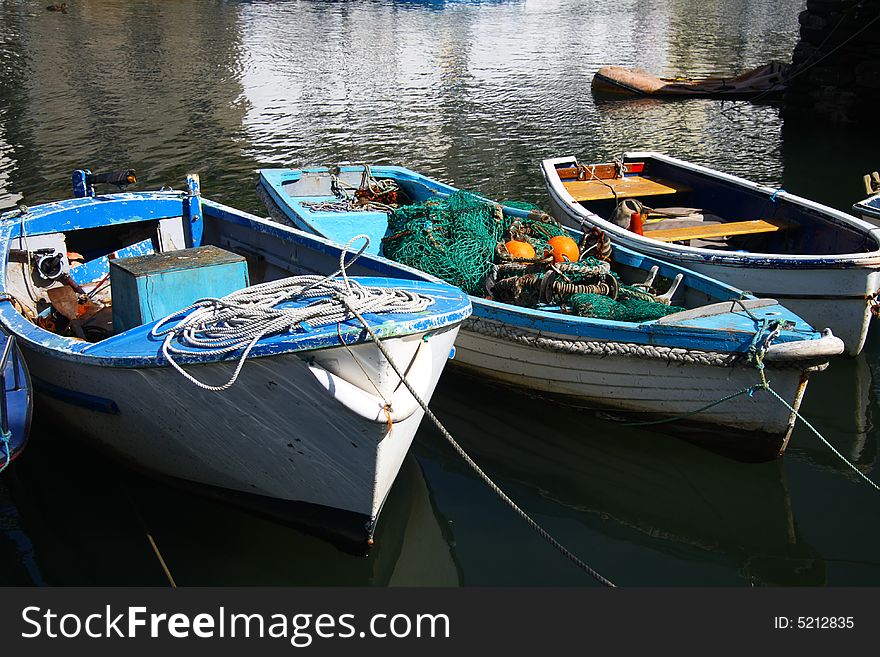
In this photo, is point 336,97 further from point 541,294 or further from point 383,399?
point 383,399

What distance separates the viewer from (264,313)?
4977mm

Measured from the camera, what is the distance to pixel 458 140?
1836 centimetres

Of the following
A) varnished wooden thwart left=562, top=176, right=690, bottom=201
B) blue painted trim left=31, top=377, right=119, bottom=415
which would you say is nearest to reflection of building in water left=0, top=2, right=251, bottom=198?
varnished wooden thwart left=562, top=176, right=690, bottom=201

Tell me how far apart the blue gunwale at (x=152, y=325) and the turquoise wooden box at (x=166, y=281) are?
0.49 m

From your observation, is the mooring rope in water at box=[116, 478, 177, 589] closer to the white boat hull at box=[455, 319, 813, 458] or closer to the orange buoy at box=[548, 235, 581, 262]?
the white boat hull at box=[455, 319, 813, 458]

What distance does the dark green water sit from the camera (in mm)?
5824

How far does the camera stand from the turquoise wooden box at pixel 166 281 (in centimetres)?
603

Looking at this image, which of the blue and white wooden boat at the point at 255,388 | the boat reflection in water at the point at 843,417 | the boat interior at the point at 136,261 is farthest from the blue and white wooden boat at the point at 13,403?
the boat reflection in water at the point at 843,417

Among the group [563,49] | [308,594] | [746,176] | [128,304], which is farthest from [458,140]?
[563,49]

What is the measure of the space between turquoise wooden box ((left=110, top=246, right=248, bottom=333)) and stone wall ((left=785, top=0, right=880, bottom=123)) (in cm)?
1816

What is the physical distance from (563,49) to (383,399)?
31.2 metres

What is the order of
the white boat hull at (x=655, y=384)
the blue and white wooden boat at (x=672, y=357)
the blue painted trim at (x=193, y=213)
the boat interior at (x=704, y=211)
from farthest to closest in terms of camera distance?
the boat interior at (x=704, y=211) → the blue painted trim at (x=193, y=213) → the white boat hull at (x=655, y=384) → the blue and white wooden boat at (x=672, y=357)

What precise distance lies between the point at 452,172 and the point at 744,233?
7842mm

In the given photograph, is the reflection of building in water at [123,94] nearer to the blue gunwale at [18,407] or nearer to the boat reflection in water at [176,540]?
the blue gunwale at [18,407]
